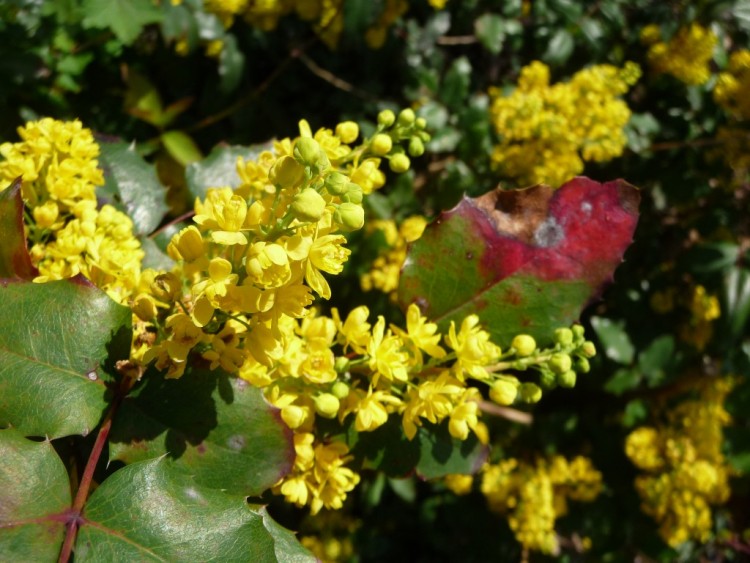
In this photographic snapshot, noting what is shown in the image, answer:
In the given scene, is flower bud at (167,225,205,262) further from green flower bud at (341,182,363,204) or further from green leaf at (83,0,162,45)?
green leaf at (83,0,162,45)

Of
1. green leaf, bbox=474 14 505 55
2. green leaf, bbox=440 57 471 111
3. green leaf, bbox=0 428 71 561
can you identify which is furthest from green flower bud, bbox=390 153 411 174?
green leaf, bbox=474 14 505 55

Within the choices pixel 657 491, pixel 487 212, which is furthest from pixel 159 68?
pixel 657 491

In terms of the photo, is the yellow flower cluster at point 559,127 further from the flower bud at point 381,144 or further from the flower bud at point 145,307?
the flower bud at point 145,307

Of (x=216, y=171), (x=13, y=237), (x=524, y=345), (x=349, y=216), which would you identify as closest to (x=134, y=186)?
(x=216, y=171)

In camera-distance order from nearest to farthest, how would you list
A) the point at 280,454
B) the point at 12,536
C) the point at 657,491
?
the point at 12,536
the point at 280,454
the point at 657,491

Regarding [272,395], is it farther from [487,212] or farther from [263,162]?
[487,212]

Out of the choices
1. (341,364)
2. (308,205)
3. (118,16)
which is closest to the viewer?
(308,205)

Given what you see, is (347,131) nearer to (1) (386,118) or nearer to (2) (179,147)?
(1) (386,118)
